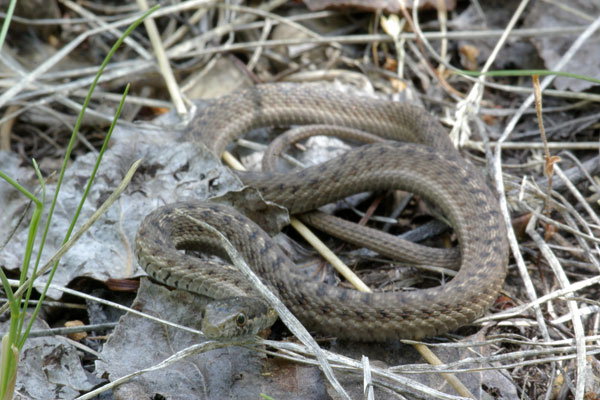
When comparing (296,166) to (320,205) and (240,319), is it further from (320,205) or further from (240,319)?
(240,319)

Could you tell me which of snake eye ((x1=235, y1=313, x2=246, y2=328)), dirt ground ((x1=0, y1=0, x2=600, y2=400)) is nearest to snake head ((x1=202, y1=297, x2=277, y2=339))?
snake eye ((x1=235, y1=313, x2=246, y2=328))

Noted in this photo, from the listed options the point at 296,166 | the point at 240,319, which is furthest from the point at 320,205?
the point at 240,319

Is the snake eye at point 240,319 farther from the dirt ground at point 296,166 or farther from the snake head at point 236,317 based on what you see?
the dirt ground at point 296,166

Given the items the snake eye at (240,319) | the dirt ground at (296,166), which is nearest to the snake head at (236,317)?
the snake eye at (240,319)

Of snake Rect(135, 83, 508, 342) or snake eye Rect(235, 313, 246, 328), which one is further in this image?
snake Rect(135, 83, 508, 342)

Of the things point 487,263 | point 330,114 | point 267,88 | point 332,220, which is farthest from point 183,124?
point 487,263

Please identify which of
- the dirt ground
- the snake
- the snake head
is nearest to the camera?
the snake head

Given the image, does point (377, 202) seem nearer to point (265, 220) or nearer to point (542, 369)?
point (265, 220)

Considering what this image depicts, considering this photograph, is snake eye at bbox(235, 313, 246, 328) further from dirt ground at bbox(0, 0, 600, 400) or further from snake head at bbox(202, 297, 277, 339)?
dirt ground at bbox(0, 0, 600, 400)

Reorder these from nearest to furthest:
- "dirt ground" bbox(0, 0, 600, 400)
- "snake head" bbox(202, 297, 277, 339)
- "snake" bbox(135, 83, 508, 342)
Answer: "snake head" bbox(202, 297, 277, 339) → "dirt ground" bbox(0, 0, 600, 400) → "snake" bbox(135, 83, 508, 342)
